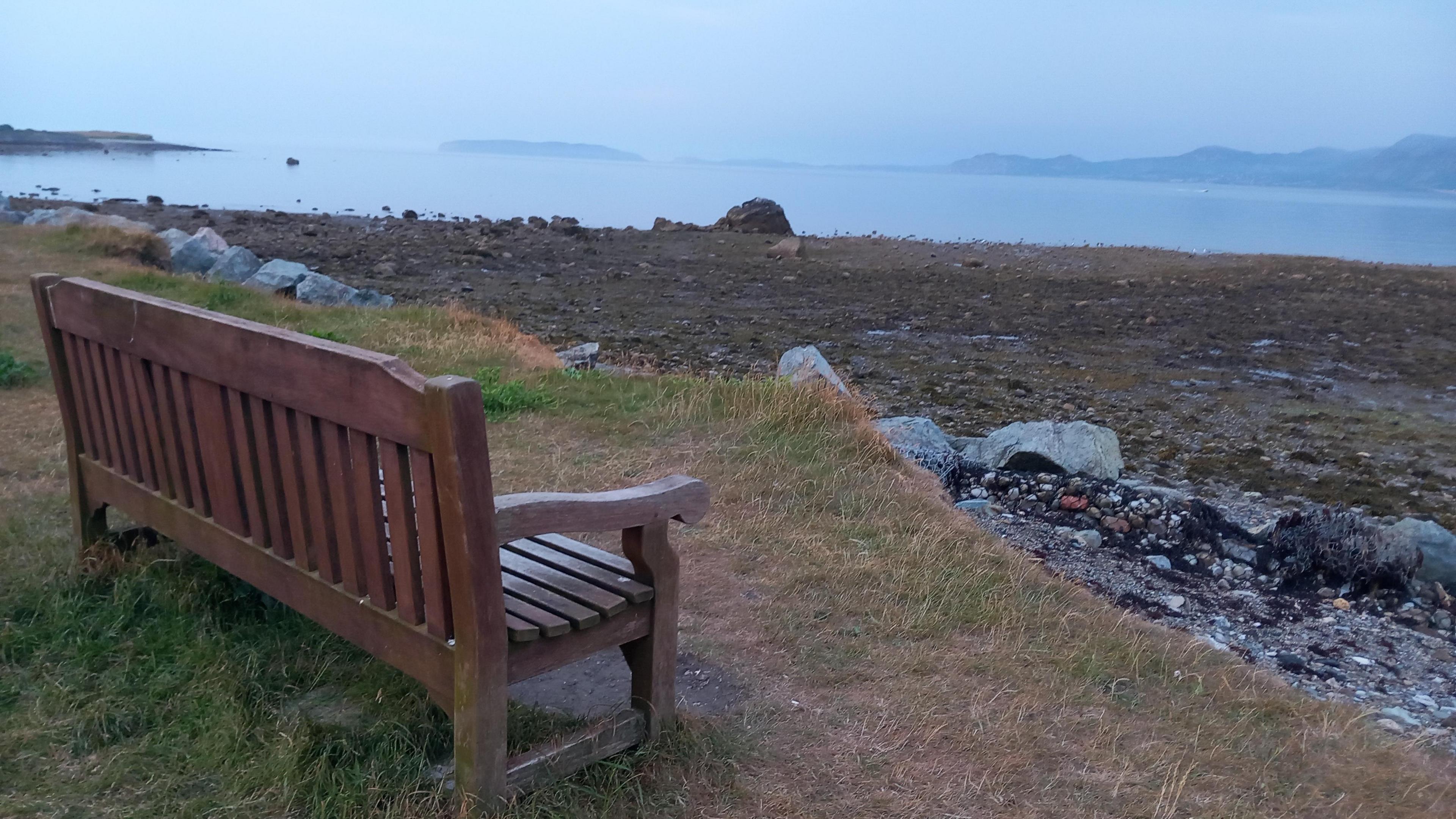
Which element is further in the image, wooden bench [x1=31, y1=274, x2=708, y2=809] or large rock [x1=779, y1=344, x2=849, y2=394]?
large rock [x1=779, y1=344, x2=849, y2=394]

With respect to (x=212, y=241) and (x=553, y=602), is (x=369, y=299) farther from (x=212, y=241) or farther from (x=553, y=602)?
(x=553, y=602)

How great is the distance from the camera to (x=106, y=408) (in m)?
3.56

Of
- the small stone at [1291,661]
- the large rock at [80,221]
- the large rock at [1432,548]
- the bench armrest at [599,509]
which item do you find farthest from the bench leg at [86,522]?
the large rock at [80,221]

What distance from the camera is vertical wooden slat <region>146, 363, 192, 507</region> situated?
3.20 meters

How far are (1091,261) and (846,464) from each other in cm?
2100

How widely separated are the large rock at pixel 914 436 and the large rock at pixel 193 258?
11528 mm

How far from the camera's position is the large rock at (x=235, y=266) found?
583 inches

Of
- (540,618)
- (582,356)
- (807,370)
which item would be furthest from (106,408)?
(582,356)

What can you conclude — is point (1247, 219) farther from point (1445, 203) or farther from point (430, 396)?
point (1445, 203)

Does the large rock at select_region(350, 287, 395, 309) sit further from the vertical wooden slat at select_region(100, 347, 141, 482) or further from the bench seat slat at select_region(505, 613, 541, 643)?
the bench seat slat at select_region(505, 613, 541, 643)

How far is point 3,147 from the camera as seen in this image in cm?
8856

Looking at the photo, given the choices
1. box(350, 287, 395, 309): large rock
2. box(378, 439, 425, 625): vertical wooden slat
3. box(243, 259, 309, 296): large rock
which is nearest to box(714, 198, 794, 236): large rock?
box(350, 287, 395, 309): large rock

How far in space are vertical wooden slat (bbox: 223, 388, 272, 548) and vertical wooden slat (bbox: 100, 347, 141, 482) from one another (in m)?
0.74

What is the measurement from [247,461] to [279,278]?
12.3m
